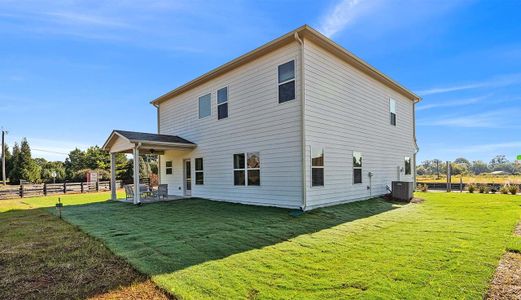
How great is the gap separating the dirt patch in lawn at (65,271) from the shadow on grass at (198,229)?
0.91ft

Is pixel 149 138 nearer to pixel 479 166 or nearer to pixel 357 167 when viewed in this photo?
pixel 357 167

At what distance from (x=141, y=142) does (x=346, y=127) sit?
8.79 m

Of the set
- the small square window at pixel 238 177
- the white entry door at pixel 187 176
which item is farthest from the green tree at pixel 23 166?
the small square window at pixel 238 177

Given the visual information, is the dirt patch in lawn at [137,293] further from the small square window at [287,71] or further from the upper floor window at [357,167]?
the upper floor window at [357,167]

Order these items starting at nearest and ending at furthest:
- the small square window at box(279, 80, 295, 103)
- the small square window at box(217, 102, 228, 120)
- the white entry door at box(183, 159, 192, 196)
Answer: the small square window at box(279, 80, 295, 103) → the small square window at box(217, 102, 228, 120) → the white entry door at box(183, 159, 192, 196)

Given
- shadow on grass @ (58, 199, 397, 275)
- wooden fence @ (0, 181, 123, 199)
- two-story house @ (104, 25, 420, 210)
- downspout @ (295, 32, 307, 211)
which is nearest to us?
shadow on grass @ (58, 199, 397, 275)

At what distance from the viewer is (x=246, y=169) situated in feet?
36.0

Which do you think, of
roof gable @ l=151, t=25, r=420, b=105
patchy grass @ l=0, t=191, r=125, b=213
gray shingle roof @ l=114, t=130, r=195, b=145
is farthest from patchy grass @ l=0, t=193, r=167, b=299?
patchy grass @ l=0, t=191, r=125, b=213

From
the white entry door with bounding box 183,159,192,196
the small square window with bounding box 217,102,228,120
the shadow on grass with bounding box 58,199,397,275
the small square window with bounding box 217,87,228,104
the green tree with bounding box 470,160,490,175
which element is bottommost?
the green tree with bounding box 470,160,490,175

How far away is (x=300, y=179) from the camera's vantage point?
Answer: 903 cm

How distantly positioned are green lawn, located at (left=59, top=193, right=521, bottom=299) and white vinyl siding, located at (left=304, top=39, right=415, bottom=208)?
2056 mm

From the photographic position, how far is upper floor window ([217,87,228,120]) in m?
12.0

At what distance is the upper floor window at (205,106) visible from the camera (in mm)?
13039

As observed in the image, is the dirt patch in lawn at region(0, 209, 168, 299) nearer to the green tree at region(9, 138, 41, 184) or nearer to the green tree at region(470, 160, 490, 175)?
Result: the green tree at region(9, 138, 41, 184)
